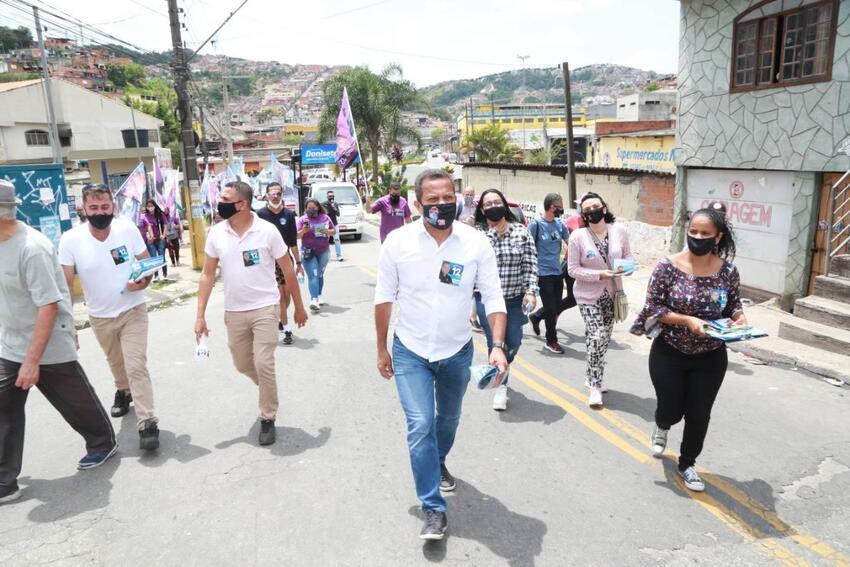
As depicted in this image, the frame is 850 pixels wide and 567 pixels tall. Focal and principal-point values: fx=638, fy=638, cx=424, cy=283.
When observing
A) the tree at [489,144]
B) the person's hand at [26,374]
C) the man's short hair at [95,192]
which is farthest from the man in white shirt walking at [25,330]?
the tree at [489,144]

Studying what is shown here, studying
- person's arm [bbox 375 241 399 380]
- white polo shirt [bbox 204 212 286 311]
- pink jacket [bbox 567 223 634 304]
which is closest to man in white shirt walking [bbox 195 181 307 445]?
white polo shirt [bbox 204 212 286 311]

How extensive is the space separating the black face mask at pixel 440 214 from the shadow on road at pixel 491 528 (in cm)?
166

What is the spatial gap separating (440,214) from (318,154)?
3069 cm

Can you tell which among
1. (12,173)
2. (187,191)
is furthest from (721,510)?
(187,191)

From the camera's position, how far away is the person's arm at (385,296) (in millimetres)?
3523

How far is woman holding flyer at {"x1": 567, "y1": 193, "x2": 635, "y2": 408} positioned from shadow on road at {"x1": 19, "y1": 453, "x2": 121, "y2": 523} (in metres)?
3.73

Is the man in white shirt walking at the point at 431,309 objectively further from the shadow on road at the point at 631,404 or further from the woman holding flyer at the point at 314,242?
the woman holding flyer at the point at 314,242

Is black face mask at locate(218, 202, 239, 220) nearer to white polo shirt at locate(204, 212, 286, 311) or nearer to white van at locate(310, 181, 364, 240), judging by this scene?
white polo shirt at locate(204, 212, 286, 311)

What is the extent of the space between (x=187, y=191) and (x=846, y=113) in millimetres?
12712

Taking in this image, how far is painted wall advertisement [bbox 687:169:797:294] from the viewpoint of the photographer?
970 cm

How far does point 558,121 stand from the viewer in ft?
405

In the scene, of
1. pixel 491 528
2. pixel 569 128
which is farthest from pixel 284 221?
pixel 569 128

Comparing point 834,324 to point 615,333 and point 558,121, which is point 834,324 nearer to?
point 615,333

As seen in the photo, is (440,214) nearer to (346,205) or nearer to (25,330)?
(25,330)
